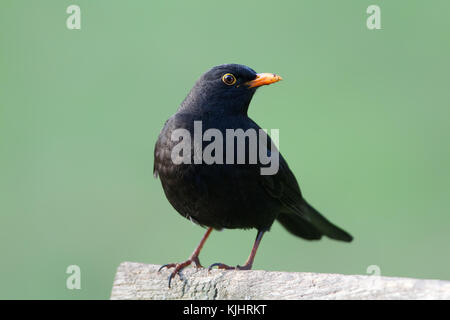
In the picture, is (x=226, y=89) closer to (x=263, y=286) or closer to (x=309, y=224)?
(x=309, y=224)

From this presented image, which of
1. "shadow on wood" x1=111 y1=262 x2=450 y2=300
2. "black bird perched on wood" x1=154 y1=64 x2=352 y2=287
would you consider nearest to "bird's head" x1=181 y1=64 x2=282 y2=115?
→ "black bird perched on wood" x1=154 y1=64 x2=352 y2=287

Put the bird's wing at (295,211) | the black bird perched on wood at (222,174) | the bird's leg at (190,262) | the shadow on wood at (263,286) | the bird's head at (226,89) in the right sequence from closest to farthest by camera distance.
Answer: the shadow on wood at (263,286) → the bird's leg at (190,262) → the black bird perched on wood at (222,174) → the bird's head at (226,89) → the bird's wing at (295,211)

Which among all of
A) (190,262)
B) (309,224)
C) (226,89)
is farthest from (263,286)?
(309,224)

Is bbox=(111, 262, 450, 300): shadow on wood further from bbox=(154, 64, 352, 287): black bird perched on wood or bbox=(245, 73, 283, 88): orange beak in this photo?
bbox=(245, 73, 283, 88): orange beak

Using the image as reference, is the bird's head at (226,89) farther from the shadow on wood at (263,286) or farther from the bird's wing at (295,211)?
the shadow on wood at (263,286)

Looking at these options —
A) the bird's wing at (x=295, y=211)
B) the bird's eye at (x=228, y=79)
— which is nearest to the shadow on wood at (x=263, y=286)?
the bird's wing at (x=295, y=211)
